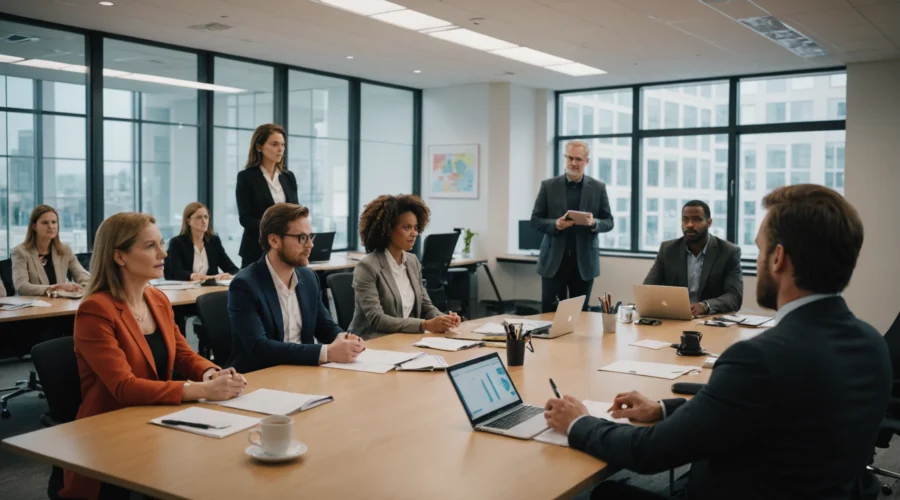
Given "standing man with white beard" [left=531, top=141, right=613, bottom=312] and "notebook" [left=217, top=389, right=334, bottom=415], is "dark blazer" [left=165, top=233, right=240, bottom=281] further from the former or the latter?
"notebook" [left=217, top=389, right=334, bottom=415]

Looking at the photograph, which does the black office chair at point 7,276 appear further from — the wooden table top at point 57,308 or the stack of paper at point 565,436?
the stack of paper at point 565,436

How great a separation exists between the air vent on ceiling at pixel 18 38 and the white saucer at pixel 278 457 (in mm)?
5729

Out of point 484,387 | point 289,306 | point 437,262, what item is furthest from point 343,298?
point 437,262

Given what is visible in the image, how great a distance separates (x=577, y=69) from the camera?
8578 mm

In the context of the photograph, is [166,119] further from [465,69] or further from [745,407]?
[745,407]

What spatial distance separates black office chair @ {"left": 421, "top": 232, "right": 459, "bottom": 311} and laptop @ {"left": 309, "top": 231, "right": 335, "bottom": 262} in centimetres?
95

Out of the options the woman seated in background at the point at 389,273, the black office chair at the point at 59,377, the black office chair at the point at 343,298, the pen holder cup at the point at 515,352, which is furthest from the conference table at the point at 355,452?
the black office chair at the point at 343,298

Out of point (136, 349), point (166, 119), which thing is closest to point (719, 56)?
point (166, 119)

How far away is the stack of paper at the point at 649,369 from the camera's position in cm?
291

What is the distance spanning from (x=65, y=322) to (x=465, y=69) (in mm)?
5134

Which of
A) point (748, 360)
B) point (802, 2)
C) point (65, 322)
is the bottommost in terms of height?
point (65, 322)

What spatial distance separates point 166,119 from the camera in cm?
756

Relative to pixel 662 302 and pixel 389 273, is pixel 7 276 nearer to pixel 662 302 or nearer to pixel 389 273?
pixel 389 273

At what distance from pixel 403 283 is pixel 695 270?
1894 mm
